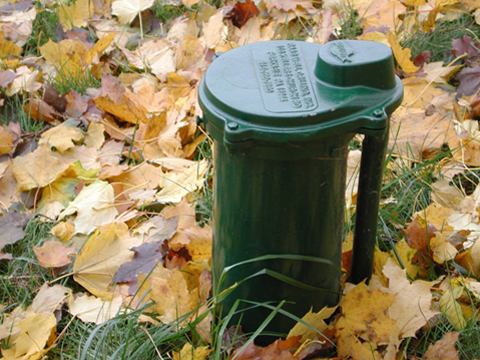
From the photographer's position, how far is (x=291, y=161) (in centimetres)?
120

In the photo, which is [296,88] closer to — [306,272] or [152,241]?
[306,272]

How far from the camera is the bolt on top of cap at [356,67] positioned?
1154mm

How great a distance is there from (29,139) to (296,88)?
5.25 ft

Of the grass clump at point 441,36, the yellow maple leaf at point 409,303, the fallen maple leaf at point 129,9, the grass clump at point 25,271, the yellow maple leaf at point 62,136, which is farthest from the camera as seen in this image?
the fallen maple leaf at point 129,9

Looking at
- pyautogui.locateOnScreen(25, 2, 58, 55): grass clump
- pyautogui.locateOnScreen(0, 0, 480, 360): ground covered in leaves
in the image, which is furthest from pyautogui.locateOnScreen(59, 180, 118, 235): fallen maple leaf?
pyautogui.locateOnScreen(25, 2, 58, 55): grass clump

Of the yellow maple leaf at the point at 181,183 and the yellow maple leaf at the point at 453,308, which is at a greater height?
the yellow maple leaf at the point at 453,308

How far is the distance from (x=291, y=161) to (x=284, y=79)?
20 centimetres

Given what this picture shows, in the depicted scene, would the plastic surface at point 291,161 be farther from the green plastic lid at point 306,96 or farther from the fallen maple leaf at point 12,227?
the fallen maple leaf at point 12,227

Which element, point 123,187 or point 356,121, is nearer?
point 356,121

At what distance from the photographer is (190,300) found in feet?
5.11

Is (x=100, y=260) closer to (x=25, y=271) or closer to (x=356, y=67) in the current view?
(x=25, y=271)

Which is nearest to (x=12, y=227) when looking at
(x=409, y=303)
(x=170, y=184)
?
(x=170, y=184)

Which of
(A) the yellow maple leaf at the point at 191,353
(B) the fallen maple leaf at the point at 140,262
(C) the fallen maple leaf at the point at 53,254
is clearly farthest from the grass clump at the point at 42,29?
(A) the yellow maple leaf at the point at 191,353

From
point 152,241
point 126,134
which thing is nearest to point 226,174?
point 152,241
